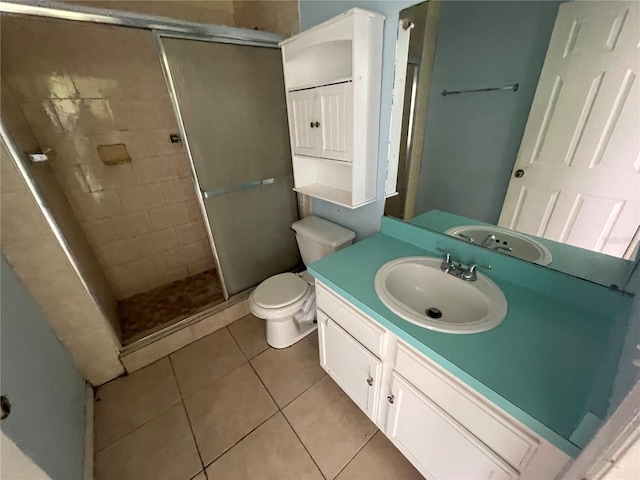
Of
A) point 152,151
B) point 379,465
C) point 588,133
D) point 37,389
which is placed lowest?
point 379,465

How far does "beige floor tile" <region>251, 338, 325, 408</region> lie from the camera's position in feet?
4.73

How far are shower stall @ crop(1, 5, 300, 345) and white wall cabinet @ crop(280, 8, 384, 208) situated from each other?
342 mm

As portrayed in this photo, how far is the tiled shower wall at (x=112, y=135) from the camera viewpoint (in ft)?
4.91

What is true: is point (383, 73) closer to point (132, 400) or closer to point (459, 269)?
→ point (459, 269)

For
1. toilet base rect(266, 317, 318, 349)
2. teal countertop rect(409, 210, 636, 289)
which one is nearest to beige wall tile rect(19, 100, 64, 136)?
toilet base rect(266, 317, 318, 349)

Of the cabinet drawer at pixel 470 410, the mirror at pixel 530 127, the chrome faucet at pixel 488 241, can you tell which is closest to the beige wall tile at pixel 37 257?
the cabinet drawer at pixel 470 410

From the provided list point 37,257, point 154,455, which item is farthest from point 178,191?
point 154,455

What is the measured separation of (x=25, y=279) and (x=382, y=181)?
1.71 meters

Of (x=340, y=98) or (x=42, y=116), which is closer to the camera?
(x=340, y=98)

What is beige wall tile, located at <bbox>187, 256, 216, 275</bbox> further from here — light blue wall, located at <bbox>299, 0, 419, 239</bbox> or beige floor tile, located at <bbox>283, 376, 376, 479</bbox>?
beige floor tile, located at <bbox>283, 376, 376, 479</bbox>

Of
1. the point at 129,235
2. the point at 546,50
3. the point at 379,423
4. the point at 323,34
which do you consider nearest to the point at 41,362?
the point at 129,235

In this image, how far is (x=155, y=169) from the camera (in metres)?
2.01

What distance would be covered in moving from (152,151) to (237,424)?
6.45ft

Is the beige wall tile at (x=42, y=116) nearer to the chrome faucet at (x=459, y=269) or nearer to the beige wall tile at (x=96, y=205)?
the beige wall tile at (x=96, y=205)
